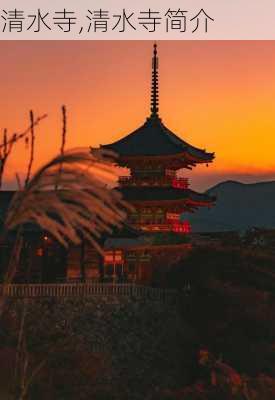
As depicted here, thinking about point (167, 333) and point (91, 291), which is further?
point (167, 333)

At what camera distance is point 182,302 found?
3312 centimetres

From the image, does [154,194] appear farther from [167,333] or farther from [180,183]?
[167,333]

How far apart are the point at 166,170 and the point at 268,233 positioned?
701 centimetres

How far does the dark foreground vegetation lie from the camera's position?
27.8m

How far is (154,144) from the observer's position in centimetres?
5266

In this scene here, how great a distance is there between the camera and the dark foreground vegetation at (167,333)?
2777cm

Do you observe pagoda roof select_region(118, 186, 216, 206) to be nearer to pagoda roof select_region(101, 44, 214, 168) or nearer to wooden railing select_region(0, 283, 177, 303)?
pagoda roof select_region(101, 44, 214, 168)

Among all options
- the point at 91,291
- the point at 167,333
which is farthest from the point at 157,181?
the point at 91,291

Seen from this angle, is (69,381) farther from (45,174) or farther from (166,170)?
(166,170)

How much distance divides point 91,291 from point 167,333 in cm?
340

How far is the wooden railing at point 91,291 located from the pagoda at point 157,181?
52.1 feet

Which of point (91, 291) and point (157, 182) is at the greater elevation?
point (157, 182)

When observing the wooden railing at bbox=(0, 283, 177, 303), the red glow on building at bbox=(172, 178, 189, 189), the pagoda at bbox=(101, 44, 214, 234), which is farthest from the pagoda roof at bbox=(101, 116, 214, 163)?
the wooden railing at bbox=(0, 283, 177, 303)

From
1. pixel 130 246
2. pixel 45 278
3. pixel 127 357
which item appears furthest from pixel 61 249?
pixel 127 357
